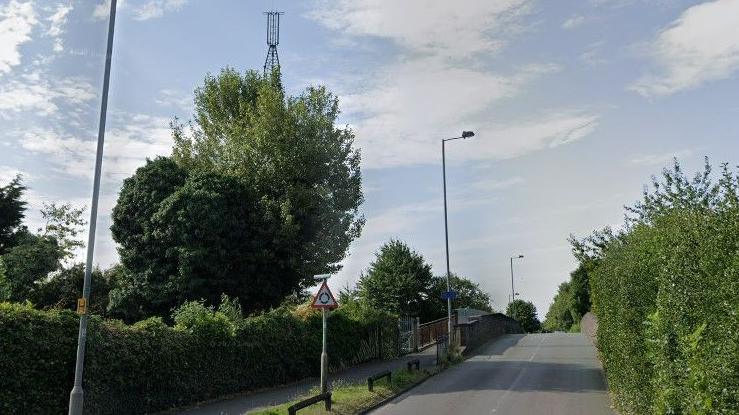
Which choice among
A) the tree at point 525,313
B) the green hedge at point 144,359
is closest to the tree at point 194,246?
the green hedge at point 144,359

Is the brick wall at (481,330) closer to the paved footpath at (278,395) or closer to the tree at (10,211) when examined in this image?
the paved footpath at (278,395)

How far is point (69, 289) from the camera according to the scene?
102 feet

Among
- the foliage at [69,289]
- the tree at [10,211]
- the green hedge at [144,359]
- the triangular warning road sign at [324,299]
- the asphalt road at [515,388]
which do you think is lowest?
the asphalt road at [515,388]

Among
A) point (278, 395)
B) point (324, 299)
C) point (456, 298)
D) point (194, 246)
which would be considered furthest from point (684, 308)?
point (456, 298)

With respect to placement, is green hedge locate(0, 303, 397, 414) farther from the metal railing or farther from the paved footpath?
the metal railing

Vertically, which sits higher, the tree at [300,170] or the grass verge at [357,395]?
the tree at [300,170]

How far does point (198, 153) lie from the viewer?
32594 millimetres

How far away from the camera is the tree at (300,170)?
27.5m

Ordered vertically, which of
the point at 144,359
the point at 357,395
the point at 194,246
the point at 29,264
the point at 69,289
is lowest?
the point at 357,395

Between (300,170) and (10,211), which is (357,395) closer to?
(300,170)

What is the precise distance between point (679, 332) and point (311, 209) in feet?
68.5

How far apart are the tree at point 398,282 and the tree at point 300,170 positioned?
1393 cm

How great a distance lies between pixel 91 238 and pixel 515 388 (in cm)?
1380

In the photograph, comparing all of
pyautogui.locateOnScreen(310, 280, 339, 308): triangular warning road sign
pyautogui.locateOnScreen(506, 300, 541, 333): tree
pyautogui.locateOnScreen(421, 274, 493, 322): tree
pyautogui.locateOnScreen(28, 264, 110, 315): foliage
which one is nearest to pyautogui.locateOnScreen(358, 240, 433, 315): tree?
pyautogui.locateOnScreen(421, 274, 493, 322): tree
